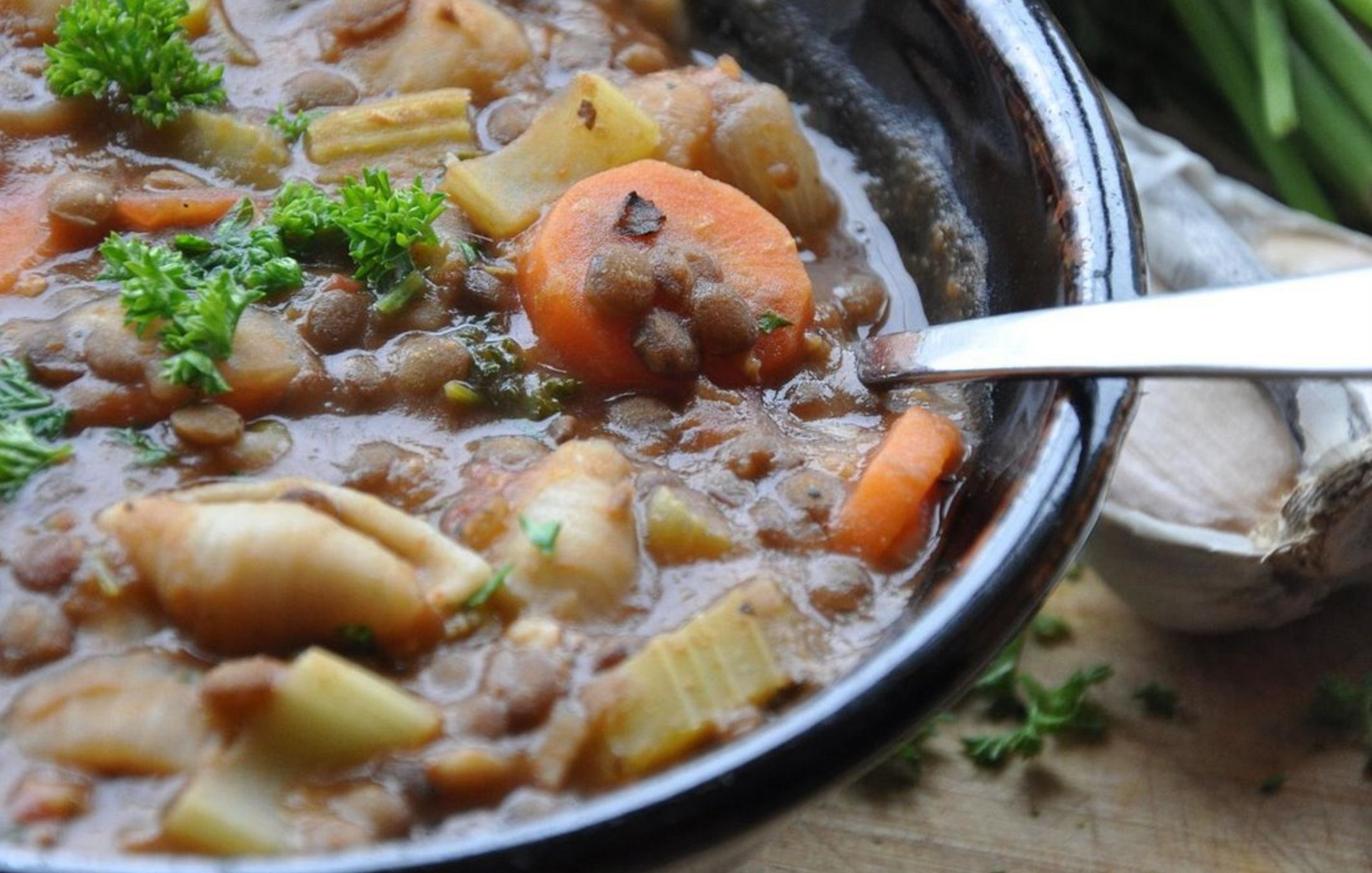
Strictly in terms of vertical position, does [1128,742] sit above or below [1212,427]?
below

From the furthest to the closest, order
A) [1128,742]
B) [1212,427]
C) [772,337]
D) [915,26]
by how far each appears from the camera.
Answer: [1212,427] → [1128,742] → [915,26] → [772,337]

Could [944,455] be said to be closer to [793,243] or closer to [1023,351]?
[1023,351]

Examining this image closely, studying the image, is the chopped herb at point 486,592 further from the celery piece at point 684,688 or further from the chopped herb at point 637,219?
the chopped herb at point 637,219

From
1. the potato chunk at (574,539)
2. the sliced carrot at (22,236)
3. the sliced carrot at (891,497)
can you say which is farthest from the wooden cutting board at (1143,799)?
the sliced carrot at (22,236)

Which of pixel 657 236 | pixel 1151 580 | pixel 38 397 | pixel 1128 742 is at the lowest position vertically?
pixel 1128 742

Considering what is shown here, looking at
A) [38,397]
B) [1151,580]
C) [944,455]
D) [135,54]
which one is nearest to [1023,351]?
[944,455]

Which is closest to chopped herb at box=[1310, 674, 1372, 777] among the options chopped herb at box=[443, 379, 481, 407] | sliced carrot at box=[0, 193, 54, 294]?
chopped herb at box=[443, 379, 481, 407]
